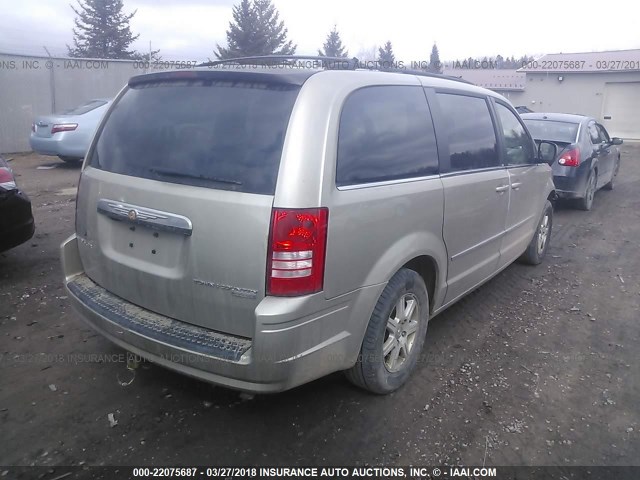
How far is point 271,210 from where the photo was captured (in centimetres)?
234

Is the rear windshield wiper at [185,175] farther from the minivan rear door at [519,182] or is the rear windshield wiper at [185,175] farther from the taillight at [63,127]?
the taillight at [63,127]

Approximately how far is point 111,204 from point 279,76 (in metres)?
1.16

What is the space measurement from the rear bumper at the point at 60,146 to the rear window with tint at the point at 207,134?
377 inches

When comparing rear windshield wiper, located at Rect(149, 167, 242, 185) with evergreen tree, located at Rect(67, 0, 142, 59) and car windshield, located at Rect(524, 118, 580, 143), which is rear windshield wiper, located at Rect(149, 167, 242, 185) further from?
evergreen tree, located at Rect(67, 0, 142, 59)

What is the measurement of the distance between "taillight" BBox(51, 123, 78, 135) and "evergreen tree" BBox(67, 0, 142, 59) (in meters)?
27.2

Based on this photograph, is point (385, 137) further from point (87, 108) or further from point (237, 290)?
point (87, 108)

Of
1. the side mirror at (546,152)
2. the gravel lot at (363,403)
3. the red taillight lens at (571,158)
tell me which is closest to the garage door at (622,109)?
the red taillight lens at (571,158)

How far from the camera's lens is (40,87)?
580 inches

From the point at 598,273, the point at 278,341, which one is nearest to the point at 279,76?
the point at 278,341

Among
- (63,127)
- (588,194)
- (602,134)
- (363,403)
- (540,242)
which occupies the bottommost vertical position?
(363,403)

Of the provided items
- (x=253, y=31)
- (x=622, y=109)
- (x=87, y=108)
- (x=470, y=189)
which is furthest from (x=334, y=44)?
(x=470, y=189)

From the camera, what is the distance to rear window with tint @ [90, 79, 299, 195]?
2455 mm

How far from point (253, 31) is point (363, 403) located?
3642 centimetres

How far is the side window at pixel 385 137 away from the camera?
2.66 meters
